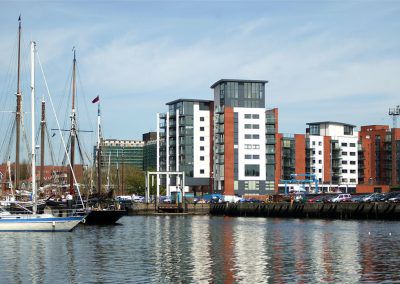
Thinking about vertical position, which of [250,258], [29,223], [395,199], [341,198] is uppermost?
[395,199]

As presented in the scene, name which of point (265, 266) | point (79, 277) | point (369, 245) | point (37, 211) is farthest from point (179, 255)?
point (37, 211)

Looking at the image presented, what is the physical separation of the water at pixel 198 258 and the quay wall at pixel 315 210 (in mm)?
35682

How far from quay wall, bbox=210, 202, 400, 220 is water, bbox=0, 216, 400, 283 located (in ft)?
117

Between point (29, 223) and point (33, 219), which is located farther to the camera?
point (33, 219)

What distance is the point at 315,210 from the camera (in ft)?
437

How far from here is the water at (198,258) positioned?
43.8 metres

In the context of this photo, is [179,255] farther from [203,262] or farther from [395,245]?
[395,245]

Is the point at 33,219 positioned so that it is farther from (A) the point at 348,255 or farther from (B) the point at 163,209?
(B) the point at 163,209

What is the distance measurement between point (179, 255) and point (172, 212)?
99326 millimetres

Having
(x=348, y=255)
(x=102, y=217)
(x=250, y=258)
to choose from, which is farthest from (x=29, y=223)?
(x=348, y=255)

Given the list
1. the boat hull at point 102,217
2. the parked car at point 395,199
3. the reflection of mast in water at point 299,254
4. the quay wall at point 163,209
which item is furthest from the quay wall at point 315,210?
the boat hull at point 102,217

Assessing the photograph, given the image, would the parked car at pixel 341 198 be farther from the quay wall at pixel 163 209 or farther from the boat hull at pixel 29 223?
the boat hull at pixel 29 223

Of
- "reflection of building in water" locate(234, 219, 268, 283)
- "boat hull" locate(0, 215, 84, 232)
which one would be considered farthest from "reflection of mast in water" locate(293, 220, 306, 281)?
"boat hull" locate(0, 215, 84, 232)

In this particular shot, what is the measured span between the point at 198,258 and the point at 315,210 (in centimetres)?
8151
